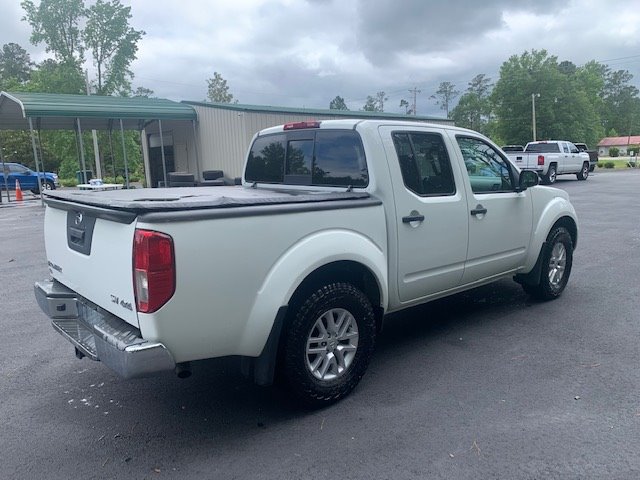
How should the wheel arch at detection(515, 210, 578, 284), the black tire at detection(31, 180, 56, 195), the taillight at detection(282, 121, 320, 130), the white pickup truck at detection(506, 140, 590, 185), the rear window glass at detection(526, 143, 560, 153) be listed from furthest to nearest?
the black tire at detection(31, 180, 56, 195) → the rear window glass at detection(526, 143, 560, 153) → the white pickup truck at detection(506, 140, 590, 185) → the wheel arch at detection(515, 210, 578, 284) → the taillight at detection(282, 121, 320, 130)

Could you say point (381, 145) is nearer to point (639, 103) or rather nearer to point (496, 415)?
point (496, 415)

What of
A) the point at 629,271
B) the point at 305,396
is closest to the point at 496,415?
the point at 305,396

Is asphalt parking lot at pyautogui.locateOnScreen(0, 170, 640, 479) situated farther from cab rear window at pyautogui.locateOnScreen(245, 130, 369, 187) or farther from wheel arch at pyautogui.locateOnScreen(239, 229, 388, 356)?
cab rear window at pyautogui.locateOnScreen(245, 130, 369, 187)

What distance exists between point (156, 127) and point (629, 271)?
73.9 feet

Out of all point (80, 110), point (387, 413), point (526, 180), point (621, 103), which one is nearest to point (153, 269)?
point (387, 413)

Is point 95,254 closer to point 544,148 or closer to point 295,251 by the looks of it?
point 295,251

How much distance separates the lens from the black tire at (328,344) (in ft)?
10.8

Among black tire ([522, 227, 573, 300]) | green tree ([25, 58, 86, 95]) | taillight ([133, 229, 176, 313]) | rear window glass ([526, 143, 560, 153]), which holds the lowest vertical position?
black tire ([522, 227, 573, 300])

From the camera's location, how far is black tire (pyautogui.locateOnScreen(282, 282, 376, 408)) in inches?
130

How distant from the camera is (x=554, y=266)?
5.78 m

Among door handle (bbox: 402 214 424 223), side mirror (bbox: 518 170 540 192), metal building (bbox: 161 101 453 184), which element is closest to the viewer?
door handle (bbox: 402 214 424 223)

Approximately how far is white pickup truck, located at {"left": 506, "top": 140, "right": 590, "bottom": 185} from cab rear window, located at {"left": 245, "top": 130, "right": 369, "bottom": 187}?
2147 cm

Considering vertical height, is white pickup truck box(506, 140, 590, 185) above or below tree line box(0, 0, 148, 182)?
below

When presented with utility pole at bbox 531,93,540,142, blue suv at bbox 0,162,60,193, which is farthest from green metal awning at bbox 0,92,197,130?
utility pole at bbox 531,93,540,142
